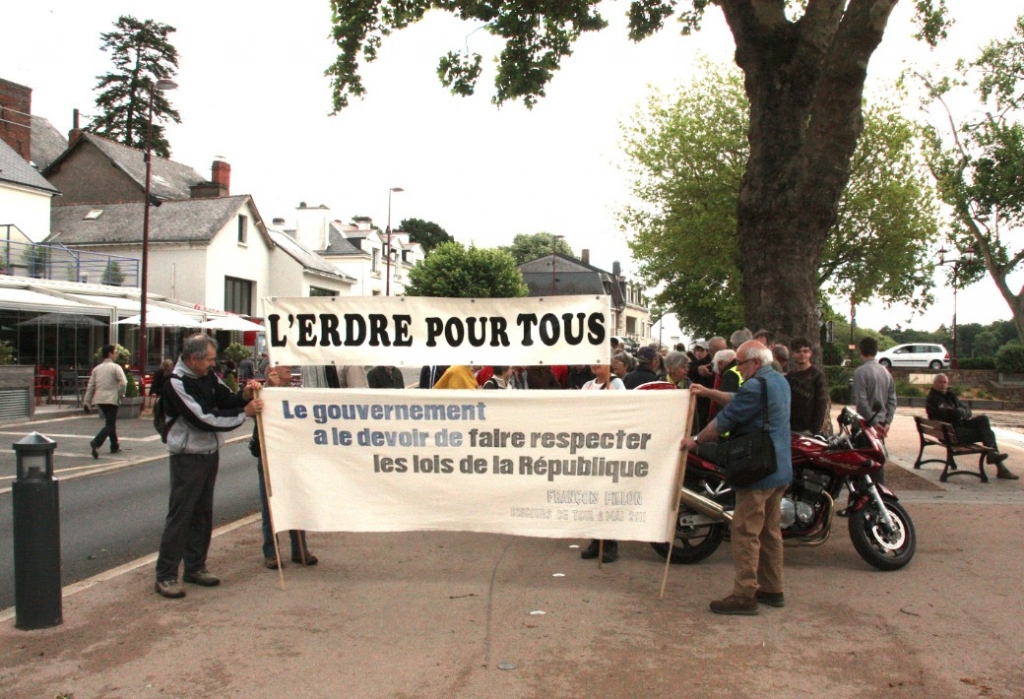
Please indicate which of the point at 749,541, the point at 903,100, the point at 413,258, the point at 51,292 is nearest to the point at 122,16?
the point at 413,258

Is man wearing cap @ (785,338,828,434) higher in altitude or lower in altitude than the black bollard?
higher

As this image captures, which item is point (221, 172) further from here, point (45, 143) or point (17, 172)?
point (17, 172)

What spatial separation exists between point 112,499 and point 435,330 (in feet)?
20.9

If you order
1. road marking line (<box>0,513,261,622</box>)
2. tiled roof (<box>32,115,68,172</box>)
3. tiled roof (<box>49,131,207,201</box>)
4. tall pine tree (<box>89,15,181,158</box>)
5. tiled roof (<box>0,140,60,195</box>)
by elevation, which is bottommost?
road marking line (<box>0,513,261,622</box>)

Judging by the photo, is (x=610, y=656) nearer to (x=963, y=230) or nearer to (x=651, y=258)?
(x=651, y=258)

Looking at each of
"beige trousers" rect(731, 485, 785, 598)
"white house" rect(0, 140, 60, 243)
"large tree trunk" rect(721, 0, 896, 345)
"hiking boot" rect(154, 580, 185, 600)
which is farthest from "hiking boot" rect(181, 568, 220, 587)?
"white house" rect(0, 140, 60, 243)

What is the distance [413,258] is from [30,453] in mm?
68962

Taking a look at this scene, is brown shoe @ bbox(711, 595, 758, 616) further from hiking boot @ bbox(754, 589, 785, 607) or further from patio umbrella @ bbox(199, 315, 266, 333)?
patio umbrella @ bbox(199, 315, 266, 333)

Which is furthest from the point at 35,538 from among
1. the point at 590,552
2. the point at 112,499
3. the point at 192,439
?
the point at 112,499

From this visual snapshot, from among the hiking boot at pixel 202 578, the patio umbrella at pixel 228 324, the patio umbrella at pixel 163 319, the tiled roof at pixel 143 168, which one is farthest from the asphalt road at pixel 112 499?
the tiled roof at pixel 143 168

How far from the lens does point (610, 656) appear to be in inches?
195

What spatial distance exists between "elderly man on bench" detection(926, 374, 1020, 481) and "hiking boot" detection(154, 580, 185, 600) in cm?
959

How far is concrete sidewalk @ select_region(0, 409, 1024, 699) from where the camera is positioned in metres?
4.58

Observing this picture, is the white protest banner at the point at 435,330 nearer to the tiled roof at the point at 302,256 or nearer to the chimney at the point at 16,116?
the chimney at the point at 16,116
